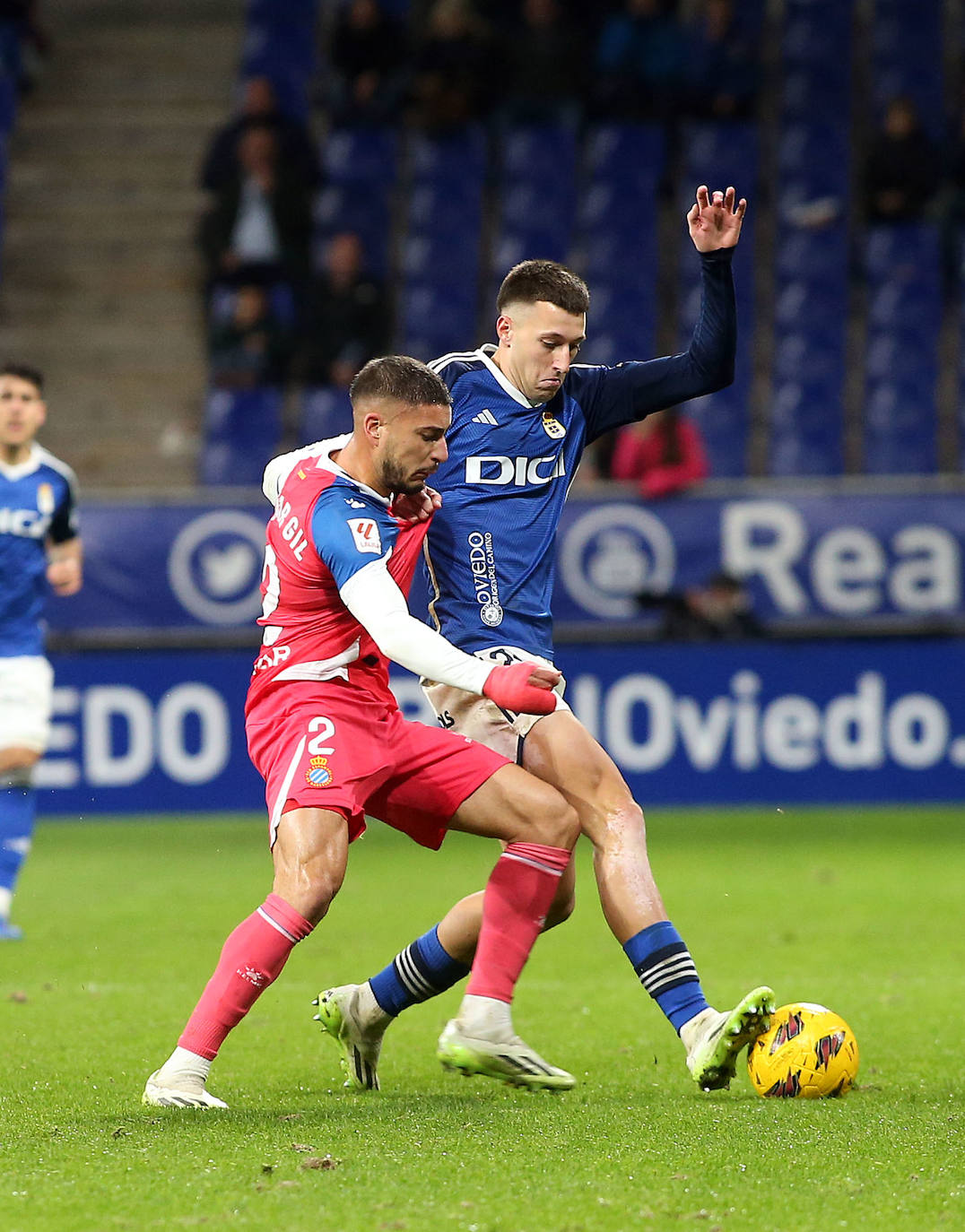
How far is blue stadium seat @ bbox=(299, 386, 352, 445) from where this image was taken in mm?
15312

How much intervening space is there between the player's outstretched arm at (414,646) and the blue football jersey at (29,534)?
388 centimetres

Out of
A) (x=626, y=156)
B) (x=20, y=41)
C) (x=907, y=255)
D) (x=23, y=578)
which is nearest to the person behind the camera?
(x=23, y=578)

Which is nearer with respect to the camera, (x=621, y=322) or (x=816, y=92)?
(x=621, y=322)

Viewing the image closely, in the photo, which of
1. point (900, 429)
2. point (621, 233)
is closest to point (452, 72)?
point (621, 233)

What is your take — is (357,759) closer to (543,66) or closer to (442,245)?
(442,245)

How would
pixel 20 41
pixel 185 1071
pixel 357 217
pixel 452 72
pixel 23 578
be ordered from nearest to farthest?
1. pixel 185 1071
2. pixel 23 578
3. pixel 452 72
4. pixel 357 217
5. pixel 20 41

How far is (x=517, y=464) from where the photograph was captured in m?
5.36

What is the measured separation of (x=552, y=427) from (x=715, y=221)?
74 centimetres

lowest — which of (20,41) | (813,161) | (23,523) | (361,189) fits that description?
(23,523)

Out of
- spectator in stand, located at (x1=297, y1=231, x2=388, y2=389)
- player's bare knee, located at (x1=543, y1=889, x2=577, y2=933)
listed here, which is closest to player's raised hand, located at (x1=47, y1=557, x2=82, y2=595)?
player's bare knee, located at (x1=543, y1=889, x2=577, y2=933)

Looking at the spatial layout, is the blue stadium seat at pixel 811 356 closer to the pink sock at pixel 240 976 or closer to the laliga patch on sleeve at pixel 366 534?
the laliga patch on sleeve at pixel 366 534

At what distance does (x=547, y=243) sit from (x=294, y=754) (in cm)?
1266

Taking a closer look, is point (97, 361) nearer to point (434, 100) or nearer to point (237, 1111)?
point (434, 100)

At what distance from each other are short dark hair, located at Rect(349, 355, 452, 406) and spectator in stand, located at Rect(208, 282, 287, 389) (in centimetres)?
1050
